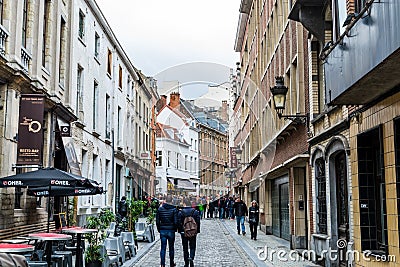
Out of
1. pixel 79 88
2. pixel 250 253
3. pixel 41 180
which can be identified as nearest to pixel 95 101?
pixel 79 88

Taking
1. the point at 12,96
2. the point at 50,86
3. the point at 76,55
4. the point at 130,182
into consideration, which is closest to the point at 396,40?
the point at 12,96

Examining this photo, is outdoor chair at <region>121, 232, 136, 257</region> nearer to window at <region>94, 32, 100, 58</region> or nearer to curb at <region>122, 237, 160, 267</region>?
curb at <region>122, 237, 160, 267</region>

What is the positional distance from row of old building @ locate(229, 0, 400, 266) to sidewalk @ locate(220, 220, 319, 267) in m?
0.53

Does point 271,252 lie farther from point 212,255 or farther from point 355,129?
point 355,129

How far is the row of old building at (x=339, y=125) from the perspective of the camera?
8938 millimetres

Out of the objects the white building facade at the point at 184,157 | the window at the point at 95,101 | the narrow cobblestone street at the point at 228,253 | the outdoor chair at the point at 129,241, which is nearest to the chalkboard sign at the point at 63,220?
the narrow cobblestone street at the point at 228,253

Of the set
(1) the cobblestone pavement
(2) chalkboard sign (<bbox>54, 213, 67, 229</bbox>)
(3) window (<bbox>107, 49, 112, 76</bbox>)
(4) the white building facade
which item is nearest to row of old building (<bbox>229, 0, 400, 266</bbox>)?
(1) the cobblestone pavement

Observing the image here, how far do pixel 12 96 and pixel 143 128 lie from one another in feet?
103

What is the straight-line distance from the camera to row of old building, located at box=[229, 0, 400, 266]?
29.3ft

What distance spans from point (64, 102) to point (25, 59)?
549cm

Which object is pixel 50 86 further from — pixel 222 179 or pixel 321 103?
pixel 222 179

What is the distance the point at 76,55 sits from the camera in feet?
76.3

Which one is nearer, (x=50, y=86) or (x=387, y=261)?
(x=387, y=261)

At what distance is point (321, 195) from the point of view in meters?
15.2
